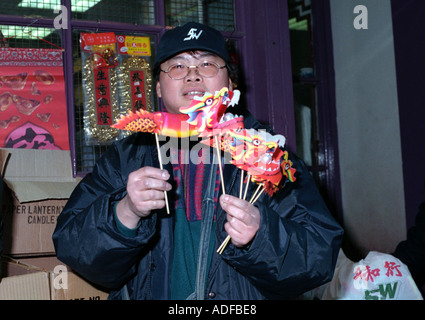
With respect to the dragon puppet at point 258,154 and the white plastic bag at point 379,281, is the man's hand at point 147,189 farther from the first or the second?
the white plastic bag at point 379,281

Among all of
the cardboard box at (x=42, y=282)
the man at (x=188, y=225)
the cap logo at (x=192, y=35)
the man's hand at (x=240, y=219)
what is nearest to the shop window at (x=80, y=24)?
the cardboard box at (x=42, y=282)

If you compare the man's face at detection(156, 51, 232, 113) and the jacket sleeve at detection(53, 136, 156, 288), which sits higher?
the man's face at detection(156, 51, 232, 113)

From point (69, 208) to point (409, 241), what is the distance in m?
1.56

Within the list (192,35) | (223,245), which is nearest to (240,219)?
(223,245)

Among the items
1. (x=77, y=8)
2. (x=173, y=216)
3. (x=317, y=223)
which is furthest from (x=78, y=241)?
(x=77, y=8)

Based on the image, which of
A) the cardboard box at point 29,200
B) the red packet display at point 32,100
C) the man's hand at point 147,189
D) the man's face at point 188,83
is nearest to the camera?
the man's hand at point 147,189

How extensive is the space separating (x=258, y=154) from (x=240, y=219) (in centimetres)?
16

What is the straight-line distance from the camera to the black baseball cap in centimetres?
137

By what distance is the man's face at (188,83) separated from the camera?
1.35 metres

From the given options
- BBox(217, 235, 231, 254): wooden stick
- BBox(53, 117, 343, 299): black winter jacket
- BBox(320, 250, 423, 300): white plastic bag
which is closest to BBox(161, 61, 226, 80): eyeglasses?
BBox(53, 117, 343, 299): black winter jacket

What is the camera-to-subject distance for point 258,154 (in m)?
1.15

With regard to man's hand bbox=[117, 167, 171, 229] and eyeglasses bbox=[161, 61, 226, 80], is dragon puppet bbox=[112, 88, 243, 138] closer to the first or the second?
man's hand bbox=[117, 167, 171, 229]

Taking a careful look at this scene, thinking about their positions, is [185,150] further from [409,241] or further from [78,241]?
[409,241]

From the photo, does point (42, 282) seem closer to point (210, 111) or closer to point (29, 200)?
point (29, 200)
